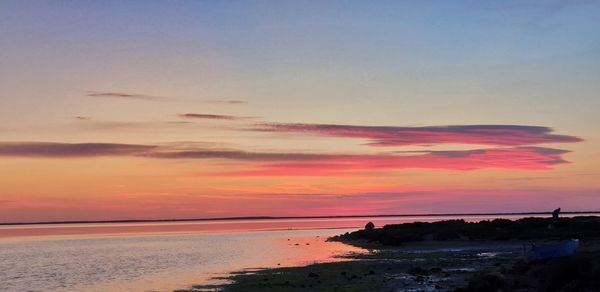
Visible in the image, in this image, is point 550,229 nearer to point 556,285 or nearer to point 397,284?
point 397,284

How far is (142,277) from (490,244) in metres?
42.2

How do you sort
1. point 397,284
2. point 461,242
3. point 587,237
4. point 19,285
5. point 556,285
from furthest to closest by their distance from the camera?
point 461,242 → point 587,237 → point 19,285 → point 397,284 → point 556,285

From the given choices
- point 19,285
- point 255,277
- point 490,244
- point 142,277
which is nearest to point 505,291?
point 255,277

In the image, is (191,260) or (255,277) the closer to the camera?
(255,277)

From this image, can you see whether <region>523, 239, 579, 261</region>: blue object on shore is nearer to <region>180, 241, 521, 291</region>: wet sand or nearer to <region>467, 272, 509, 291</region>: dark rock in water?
<region>180, 241, 521, 291</region>: wet sand

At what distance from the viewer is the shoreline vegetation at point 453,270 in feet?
96.0

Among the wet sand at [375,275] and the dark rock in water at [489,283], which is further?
the wet sand at [375,275]

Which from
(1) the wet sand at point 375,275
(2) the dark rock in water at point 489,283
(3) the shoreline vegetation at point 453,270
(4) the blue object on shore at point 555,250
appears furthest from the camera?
(4) the blue object on shore at point 555,250

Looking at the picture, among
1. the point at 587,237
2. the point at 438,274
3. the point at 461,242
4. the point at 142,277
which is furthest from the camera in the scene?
the point at 461,242

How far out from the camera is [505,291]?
1121 inches

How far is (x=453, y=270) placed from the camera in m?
42.6

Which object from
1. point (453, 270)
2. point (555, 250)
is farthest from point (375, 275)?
point (555, 250)

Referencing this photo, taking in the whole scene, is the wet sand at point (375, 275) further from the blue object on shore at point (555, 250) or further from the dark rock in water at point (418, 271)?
the blue object on shore at point (555, 250)

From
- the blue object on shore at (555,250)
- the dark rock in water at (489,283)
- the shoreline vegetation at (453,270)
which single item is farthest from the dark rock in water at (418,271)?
the dark rock in water at (489,283)
